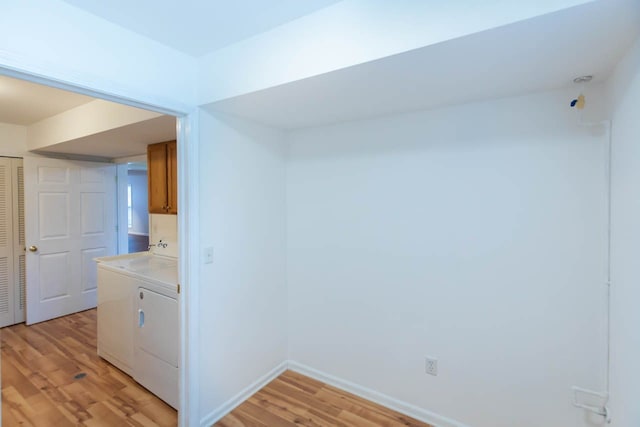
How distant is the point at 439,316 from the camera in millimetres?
2090

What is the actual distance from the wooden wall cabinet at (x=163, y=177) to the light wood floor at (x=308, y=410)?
1.83 meters

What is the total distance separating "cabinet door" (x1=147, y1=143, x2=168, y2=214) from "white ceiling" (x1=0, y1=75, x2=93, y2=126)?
672mm

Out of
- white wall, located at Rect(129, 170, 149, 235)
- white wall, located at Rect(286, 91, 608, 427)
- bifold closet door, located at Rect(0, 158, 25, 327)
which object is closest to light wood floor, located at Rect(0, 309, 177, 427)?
bifold closet door, located at Rect(0, 158, 25, 327)

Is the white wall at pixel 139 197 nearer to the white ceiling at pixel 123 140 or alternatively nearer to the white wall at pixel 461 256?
the white ceiling at pixel 123 140

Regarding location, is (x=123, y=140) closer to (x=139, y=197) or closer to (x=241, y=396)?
(x=241, y=396)

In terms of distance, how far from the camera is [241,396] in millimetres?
2346

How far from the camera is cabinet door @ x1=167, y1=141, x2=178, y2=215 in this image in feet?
9.88

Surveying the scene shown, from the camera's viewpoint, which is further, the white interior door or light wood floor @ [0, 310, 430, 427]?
the white interior door

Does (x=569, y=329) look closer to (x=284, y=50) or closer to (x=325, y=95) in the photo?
(x=325, y=95)

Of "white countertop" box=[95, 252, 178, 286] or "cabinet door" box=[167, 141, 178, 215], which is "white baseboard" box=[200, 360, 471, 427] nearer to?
"white countertop" box=[95, 252, 178, 286]

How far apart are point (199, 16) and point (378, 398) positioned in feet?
8.71

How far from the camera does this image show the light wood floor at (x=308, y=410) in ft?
6.95

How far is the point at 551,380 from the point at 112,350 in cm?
333

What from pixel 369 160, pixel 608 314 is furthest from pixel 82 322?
pixel 608 314
